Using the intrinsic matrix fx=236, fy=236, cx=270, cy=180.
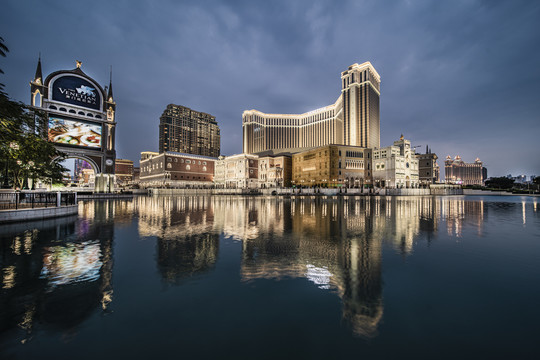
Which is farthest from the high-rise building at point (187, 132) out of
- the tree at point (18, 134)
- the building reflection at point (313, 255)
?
the building reflection at point (313, 255)

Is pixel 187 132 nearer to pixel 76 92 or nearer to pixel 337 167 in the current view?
pixel 76 92

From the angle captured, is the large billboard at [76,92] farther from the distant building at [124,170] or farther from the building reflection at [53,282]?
the distant building at [124,170]

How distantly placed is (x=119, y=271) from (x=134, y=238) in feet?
14.7

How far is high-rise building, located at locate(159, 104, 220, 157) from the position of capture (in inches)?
6147

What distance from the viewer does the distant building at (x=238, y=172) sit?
329 ft

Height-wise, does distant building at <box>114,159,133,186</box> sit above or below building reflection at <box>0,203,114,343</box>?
above

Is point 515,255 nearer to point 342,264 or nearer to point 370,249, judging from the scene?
point 370,249

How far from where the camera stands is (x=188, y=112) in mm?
165375

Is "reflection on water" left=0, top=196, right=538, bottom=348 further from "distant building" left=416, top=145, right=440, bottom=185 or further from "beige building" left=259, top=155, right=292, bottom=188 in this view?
"distant building" left=416, top=145, right=440, bottom=185

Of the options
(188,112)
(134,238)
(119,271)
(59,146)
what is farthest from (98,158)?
(188,112)

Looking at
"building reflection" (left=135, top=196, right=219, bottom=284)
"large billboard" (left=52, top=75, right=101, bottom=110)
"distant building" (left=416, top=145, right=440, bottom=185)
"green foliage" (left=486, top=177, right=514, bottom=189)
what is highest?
"large billboard" (left=52, top=75, right=101, bottom=110)

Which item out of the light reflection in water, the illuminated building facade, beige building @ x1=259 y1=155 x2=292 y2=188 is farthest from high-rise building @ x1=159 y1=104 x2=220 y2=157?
the light reflection in water

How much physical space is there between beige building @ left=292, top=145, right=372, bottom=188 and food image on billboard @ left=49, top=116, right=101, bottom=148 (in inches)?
2898

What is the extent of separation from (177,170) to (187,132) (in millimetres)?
77279
